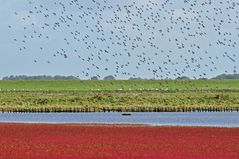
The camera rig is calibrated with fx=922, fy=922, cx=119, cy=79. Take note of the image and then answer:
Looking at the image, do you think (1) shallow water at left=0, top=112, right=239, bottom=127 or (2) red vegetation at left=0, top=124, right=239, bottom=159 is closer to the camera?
(2) red vegetation at left=0, top=124, right=239, bottom=159

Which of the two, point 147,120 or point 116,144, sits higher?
point 116,144

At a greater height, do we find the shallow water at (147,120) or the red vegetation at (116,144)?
the red vegetation at (116,144)

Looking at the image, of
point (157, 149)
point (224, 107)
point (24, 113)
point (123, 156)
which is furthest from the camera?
point (224, 107)

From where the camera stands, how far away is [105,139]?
174 feet

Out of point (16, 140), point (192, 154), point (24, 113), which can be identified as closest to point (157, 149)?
point (192, 154)

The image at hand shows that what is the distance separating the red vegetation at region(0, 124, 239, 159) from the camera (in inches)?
1606

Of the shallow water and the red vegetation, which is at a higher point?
the red vegetation

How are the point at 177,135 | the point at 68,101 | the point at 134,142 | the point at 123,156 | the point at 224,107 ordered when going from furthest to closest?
the point at 68,101
the point at 224,107
the point at 177,135
the point at 134,142
the point at 123,156

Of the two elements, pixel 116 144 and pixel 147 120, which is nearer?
pixel 116 144

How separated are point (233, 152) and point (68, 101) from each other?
307 feet

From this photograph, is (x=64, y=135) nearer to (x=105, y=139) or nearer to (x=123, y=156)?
(x=105, y=139)

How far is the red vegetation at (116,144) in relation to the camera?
Result: 40781 mm

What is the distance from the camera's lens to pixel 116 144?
4803 cm

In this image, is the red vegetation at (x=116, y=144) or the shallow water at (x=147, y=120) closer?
the red vegetation at (x=116, y=144)
